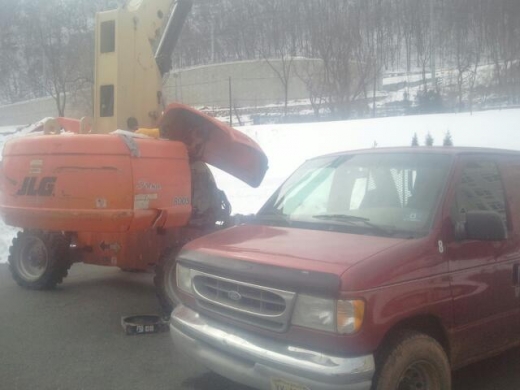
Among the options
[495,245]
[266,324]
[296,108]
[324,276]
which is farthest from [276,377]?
[296,108]

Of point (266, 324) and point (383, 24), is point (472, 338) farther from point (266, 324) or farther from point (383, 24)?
point (383, 24)

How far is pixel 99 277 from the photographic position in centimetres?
858

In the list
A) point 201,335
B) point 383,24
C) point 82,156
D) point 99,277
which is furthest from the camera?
point 383,24

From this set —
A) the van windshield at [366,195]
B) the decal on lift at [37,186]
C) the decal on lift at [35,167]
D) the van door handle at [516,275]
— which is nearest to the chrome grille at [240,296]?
the van windshield at [366,195]

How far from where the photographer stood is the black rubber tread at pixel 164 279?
21.6 ft

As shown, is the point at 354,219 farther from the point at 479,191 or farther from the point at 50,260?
the point at 50,260

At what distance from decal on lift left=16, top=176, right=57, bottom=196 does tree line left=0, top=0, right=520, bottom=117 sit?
24.8 metres

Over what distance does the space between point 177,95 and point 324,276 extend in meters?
48.3

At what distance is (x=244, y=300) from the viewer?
12.5 ft

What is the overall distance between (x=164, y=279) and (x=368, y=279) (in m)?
3.67

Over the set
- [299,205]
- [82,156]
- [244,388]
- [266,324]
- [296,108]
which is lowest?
[244,388]

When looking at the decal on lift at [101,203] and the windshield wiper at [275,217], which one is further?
the decal on lift at [101,203]

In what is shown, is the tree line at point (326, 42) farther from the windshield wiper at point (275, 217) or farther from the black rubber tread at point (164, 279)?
the windshield wiper at point (275, 217)

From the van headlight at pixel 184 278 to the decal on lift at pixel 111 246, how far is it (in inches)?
112
